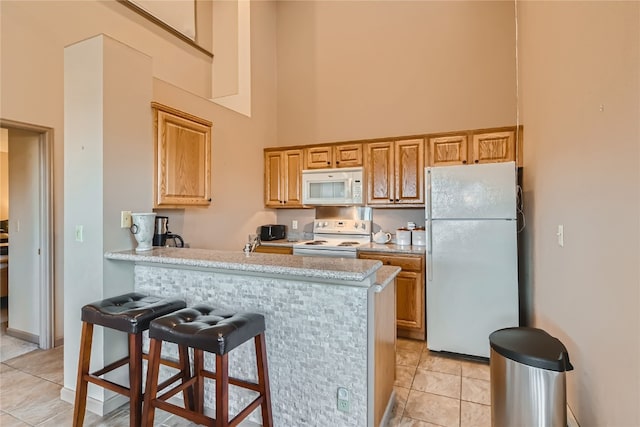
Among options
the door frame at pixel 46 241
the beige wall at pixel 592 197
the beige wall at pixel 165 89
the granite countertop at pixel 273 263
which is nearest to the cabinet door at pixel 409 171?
the beige wall at pixel 592 197

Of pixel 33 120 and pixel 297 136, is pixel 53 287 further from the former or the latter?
pixel 297 136

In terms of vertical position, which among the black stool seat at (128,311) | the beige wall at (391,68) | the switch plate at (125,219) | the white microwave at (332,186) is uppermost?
the beige wall at (391,68)

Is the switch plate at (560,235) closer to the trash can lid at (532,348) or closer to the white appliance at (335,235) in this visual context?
the trash can lid at (532,348)

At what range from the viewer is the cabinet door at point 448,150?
3.27 meters

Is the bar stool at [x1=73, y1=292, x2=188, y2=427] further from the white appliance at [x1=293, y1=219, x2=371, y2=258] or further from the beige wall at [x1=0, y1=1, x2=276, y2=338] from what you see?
the white appliance at [x1=293, y1=219, x2=371, y2=258]

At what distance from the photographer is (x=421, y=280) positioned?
3.10 metres

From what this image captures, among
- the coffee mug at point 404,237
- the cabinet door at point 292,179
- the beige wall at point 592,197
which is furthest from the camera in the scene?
the cabinet door at point 292,179

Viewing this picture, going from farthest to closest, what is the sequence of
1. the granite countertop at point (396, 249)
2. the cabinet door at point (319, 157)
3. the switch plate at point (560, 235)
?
1. the cabinet door at point (319, 157)
2. the granite countertop at point (396, 249)
3. the switch plate at point (560, 235)

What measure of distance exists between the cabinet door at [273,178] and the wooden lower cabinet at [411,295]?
171 centimetres

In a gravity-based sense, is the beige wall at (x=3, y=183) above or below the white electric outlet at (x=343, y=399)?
above

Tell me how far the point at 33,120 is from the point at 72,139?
3.74 ft

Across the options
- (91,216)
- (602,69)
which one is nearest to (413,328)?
(602,69)

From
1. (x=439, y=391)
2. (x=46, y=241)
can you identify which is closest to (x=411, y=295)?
(x=439, y=391)

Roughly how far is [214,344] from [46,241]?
8.73 feet
